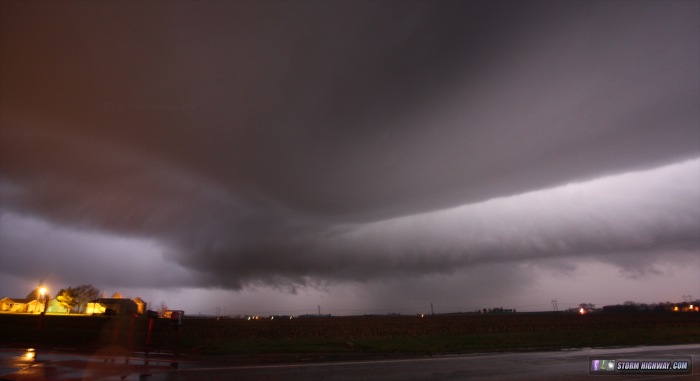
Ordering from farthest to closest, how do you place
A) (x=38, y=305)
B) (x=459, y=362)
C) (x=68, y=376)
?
(x=38, y=305) → (x=459, y=362) → (x=68, y=376)

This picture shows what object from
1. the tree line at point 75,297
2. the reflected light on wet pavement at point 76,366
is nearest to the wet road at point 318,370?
the reflected light on wet pavement at point 76,366

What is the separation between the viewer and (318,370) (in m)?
18.8

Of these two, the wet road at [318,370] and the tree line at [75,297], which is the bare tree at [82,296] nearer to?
the tree line at [75,297]

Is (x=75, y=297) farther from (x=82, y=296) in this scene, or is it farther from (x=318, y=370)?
(x=318, y=370)

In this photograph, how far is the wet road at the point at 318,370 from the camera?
1608cm

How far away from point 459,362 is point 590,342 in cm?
2093

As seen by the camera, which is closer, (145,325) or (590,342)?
(145,325)

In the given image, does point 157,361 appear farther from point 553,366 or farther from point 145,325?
point 553,366

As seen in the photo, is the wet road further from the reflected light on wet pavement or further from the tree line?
the tree line

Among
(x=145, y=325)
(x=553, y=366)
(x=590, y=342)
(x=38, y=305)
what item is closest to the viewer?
(x=553, y=366)

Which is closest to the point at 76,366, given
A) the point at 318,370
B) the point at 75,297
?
the point at 318,370

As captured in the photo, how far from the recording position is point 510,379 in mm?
16328

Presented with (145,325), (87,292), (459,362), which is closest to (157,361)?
(145,325)

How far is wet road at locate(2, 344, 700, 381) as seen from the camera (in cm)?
1608
